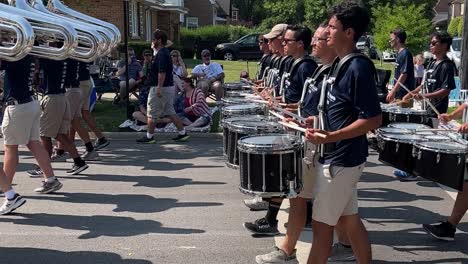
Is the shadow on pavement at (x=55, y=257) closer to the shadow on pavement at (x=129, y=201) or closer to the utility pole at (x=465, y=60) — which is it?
the shadow on pavement at (x=129, y=201)

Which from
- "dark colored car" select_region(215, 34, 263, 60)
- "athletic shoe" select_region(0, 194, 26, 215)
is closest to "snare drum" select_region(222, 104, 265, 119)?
"athletic shoe" select_region(0, 194, 26, 215)

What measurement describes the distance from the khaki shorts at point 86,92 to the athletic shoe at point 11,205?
3.29m

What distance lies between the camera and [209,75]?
14328mm

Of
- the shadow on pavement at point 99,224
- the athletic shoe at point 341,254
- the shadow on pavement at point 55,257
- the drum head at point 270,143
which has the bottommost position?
the shadow on pavement at point 55,257

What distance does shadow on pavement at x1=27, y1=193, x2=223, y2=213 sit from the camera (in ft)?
21.4

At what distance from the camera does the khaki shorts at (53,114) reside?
751cm

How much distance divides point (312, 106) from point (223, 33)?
3815 centimetres

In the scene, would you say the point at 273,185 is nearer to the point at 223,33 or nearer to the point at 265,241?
the point at 265,241

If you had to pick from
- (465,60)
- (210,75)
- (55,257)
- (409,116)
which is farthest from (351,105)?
(210,75)

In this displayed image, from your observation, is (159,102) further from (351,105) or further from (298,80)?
(351,105)

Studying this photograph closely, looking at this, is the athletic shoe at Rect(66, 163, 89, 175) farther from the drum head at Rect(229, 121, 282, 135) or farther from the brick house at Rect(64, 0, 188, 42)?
the brick house at Rect(64, 0, 188, 42)

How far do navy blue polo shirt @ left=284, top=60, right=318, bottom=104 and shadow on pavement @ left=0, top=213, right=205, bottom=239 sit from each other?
155 centimetres

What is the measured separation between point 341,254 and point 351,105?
166 cm

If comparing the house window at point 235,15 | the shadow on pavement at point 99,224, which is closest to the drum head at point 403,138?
the shadow on pavement at point 99,224
